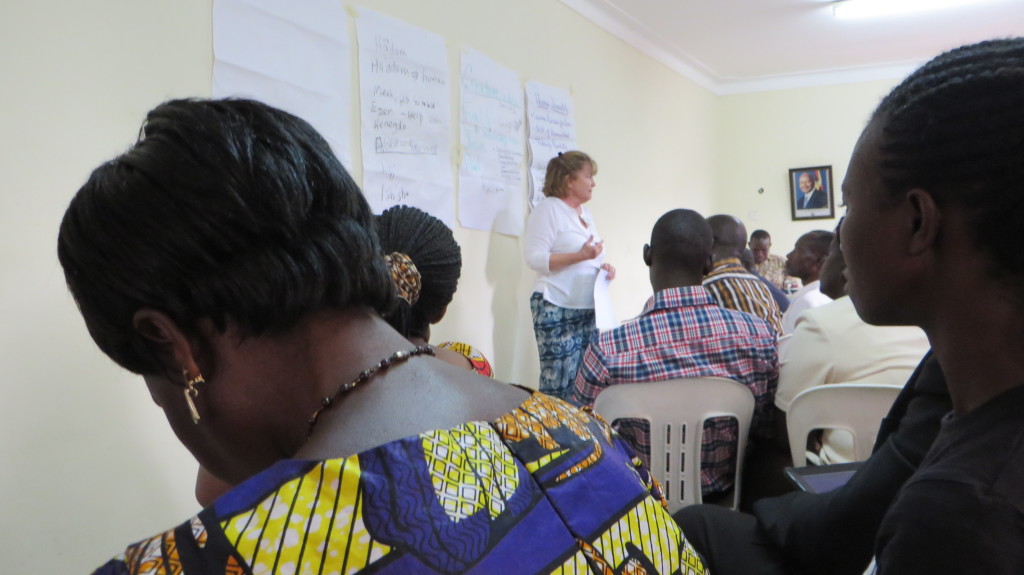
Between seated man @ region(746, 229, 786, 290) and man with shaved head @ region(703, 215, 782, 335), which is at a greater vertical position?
seated man @ region(746, 229, 786, 290)

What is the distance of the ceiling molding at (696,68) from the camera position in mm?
4930

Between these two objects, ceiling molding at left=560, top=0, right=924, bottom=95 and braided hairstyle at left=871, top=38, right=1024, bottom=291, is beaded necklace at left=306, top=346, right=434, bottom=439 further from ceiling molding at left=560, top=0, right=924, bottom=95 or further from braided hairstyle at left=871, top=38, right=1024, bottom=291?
ceiling molding at left=560, top=0, right=924, bottom=95

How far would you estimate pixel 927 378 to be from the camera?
3.06 feet

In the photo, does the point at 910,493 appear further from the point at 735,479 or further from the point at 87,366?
the point at 87,366

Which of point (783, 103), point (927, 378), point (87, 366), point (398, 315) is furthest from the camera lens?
point (783, 103)

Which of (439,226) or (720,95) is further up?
(720,95)

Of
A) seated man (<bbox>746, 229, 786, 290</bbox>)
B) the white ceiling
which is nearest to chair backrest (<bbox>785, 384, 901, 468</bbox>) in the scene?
the white ceiling

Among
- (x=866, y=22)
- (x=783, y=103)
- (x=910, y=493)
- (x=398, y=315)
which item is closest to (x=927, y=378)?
(x=910, y=493)

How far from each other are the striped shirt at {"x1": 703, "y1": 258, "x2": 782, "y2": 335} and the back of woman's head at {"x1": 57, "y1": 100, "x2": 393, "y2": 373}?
95.1 inches

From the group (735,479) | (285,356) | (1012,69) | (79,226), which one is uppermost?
(1012,69)

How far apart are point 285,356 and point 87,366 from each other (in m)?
1.53

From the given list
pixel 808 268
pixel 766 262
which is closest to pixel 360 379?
pixel 808 268

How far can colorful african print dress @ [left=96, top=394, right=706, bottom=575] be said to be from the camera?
590 mm

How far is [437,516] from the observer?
633 mm
